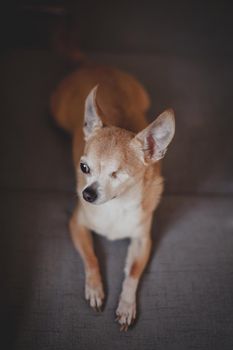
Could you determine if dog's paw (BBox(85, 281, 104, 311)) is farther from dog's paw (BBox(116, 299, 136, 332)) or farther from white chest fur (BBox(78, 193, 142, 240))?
white chest fur (BBox(78, 193, 142, 240))

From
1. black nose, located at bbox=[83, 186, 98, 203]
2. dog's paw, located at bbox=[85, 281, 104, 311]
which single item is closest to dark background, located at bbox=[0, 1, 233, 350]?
dog's paw, located at bbox=[85, 281, 104, 311]

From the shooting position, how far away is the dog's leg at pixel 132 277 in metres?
1.45

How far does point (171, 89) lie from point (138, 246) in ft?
3.64

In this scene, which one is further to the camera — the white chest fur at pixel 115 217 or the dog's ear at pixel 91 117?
the white chest fur at pixel 115 217

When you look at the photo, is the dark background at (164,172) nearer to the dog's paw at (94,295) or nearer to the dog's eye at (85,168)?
the dog's paw at (94,295)

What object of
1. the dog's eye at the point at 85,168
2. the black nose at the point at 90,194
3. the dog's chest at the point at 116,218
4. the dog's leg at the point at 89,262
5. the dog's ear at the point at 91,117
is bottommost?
the dog's leg at the point at 89,262

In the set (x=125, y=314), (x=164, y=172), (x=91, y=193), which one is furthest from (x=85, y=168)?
(x=164, y=172)

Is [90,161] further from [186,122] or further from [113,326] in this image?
[186,122]

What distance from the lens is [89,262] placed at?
5.24ft

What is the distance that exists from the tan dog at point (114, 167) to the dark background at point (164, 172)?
64mm

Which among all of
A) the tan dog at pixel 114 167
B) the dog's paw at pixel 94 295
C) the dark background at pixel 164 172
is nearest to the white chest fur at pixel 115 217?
the tan dog at pixel 114 167

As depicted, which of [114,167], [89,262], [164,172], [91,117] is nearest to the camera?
[114,167]

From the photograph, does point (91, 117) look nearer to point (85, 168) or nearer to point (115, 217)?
point (85, 168)

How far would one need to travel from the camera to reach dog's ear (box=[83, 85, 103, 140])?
1.44m
